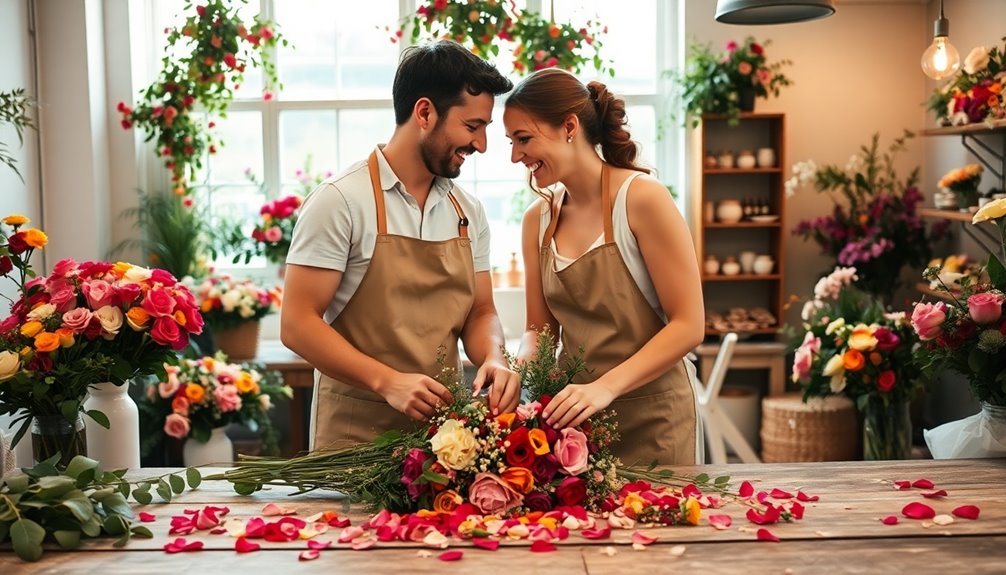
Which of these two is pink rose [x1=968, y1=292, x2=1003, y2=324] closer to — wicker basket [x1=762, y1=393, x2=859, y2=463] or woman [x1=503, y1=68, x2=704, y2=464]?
woman [x1=503, y1=68, x2=704, y2=464]

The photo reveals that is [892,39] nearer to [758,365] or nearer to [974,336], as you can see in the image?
[758,365]

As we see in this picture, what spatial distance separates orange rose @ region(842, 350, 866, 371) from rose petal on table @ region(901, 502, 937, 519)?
213 cm

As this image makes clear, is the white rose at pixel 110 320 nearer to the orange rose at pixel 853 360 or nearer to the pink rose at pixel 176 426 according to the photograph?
the pink rose at pixel 176 426

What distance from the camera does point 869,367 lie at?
4.00 metres

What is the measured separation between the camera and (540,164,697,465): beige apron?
2.44 metres

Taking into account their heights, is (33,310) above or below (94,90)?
below

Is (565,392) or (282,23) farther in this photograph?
(282,23)

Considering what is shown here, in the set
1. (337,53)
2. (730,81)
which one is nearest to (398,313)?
(730,81)

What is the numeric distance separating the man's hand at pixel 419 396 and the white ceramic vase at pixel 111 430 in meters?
0.60

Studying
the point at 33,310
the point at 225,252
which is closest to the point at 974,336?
the point at 33,310

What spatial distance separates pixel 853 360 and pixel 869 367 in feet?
0.31

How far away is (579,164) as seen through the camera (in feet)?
8.11

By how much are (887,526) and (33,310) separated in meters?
1.64

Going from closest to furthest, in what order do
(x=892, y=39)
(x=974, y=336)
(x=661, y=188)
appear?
(x=974, y=336)
(x=661, y=188)
(x=892, y=39)
